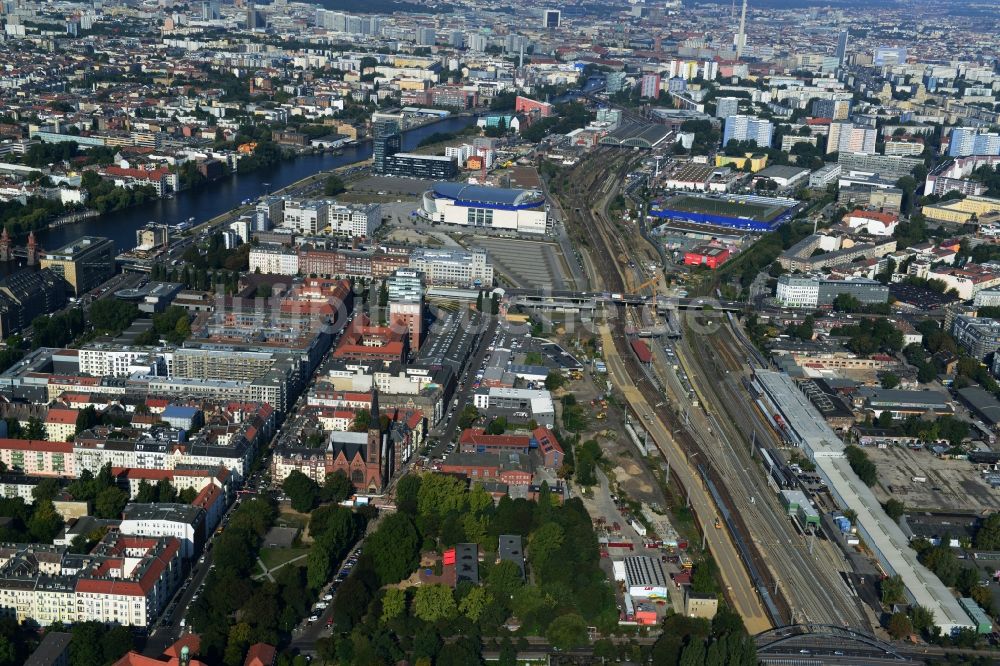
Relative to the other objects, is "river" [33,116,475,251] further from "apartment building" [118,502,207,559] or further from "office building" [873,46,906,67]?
"office building" [873,46,906,67]

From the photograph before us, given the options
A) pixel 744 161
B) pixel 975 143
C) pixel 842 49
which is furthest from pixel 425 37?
pixel 975 143

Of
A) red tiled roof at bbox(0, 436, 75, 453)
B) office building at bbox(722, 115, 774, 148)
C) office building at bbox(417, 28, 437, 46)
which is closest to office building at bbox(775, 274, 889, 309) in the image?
red tiled roof at bbox(0, 436, 75, 453)

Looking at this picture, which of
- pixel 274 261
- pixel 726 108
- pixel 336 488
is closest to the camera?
pixel 336 488

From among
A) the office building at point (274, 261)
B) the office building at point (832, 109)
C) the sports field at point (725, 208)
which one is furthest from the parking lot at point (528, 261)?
the office building at point (832, 109)

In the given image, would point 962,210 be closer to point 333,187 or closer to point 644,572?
point 333,187

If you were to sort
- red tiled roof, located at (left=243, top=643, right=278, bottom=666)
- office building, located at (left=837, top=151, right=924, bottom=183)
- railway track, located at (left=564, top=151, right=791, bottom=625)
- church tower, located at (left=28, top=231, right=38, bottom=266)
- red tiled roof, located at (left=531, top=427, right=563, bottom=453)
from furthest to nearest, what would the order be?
office building, located at (left=837, top=151, right=924, bottom=183) → church tower, located at (left=28, top=231, right=38, bottom=266) → red tiled roof, located at (left=531, top=427, right=563, bottom=453) → railway track, located at (left=564, top=151, right=791, bottom=625) → red tiled roof, located at (left=243, top=643, right=278, bottom=666)

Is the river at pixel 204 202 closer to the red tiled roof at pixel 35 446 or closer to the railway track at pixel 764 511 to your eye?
the red tiled roof at pixel 35 446
